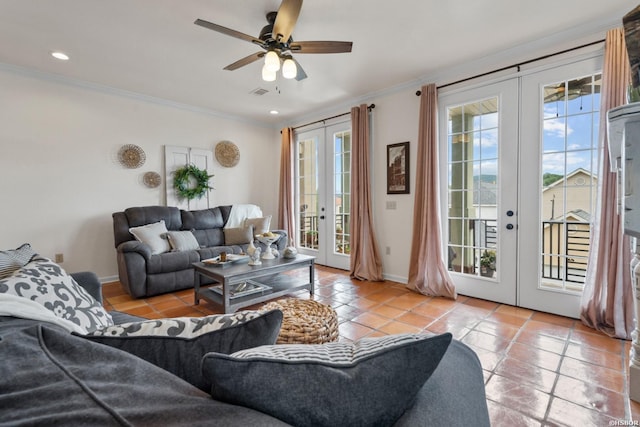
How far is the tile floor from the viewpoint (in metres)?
1.56

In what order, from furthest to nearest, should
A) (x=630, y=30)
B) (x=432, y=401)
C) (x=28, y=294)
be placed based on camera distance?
(x=630, y=30)
(x=28, y=294)
(x=432, y=401)

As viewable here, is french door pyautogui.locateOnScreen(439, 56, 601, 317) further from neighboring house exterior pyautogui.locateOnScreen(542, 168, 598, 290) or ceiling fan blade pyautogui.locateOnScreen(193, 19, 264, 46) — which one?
ceiling fan blade pyautogui.locateOnScreen(193, 19, 264, 46)

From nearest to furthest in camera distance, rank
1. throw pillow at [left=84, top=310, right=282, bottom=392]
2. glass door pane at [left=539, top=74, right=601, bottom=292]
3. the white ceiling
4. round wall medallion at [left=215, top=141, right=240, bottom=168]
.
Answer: throw pillow at [left=84, top=310, right=282, bottom=392] < the white ceiling < glass door pane at [left=539, top=74, right=601, bottom=292] < round wall medallion at [left=215, top=141, right=240, bottom=168]

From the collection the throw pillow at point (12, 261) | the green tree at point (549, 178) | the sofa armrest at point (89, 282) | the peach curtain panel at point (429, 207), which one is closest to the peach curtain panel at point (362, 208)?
the peach curtain panel at point (429, 207)

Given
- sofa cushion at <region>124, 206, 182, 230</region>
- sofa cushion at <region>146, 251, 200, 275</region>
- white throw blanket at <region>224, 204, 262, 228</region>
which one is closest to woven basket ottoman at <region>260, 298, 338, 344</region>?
sofa cushion at <region>146, 251, 200, 275</region>

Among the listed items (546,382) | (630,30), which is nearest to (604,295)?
(546,382)

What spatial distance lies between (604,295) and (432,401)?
2.77m

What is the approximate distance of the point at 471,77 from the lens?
10.4 feet

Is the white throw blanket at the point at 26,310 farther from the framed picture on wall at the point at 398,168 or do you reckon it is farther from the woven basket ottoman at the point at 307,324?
the framed picture on wall at the point at 398,168

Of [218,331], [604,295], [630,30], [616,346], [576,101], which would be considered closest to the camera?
[218,331]

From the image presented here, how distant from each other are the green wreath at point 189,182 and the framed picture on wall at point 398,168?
9.47 feet

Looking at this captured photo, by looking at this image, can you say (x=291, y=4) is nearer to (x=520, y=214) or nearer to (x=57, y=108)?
(x=520, y=214)

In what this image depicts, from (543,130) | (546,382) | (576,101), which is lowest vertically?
(546,382)

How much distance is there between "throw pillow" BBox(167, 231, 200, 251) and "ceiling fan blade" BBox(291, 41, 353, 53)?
271 cm
